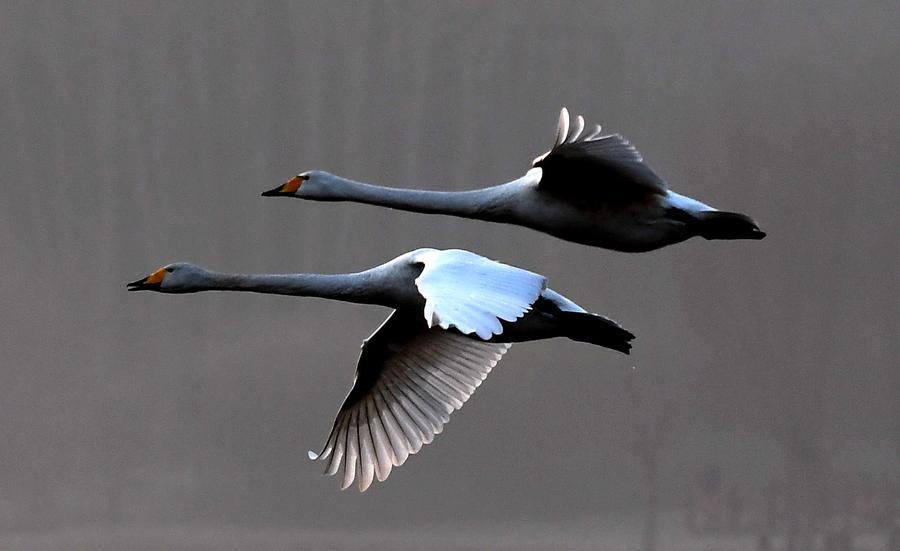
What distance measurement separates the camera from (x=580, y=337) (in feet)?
24.4

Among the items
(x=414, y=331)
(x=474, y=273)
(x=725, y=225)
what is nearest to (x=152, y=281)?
(x=414, y=331)

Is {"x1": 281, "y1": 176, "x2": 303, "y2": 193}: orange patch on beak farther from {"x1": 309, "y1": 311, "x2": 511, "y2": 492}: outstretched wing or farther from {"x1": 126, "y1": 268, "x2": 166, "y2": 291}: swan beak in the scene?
{"x1": 309, "y1": 311, "x2": 511, "y2": 492}: outstretched wing

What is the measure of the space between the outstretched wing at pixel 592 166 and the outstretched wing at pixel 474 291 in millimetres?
609

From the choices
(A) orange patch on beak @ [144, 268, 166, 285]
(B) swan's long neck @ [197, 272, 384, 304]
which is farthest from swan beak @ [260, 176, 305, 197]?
(A) orange patch on beak @ [144, 268, 166, 285]

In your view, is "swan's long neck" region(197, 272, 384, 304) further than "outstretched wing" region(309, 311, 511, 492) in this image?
No

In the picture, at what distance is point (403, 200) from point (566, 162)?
2.42 feet

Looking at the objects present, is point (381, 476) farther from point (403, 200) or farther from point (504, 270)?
point (504, 270)

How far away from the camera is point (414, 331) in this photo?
8.30 metres

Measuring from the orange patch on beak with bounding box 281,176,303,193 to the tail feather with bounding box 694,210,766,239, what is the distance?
1665 millimetres

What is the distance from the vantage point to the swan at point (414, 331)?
6.56 meters

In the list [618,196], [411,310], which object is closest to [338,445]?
[411,310]

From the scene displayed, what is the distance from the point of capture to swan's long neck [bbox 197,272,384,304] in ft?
24.7

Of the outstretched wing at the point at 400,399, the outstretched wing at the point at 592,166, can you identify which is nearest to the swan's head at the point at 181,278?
the outstretched wing at the point at 400,399

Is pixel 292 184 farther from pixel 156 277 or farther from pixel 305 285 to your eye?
pixel 156 277
